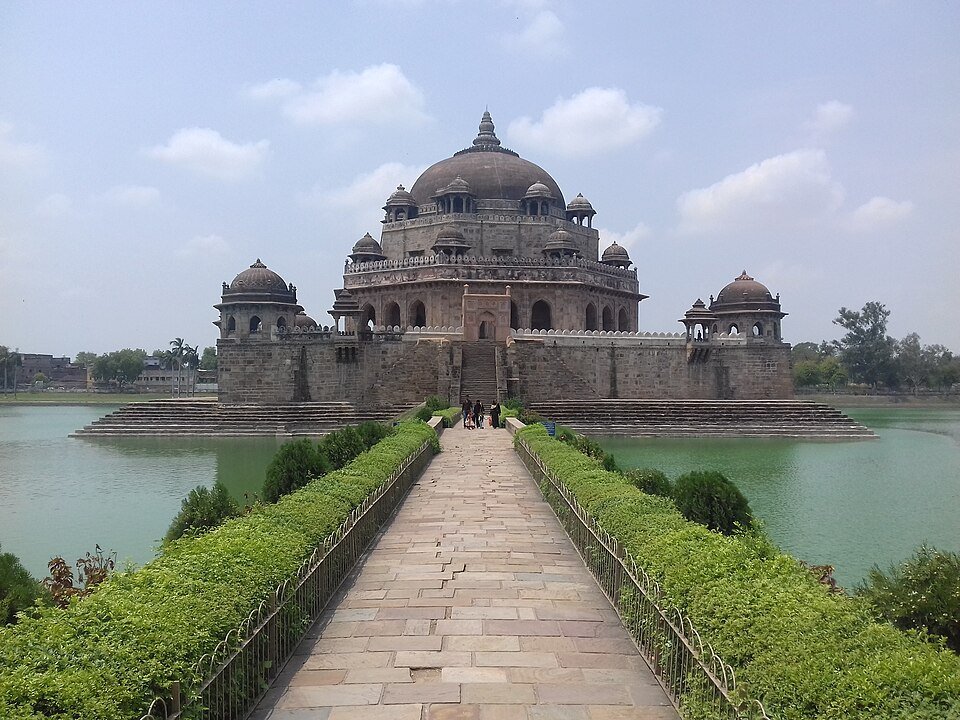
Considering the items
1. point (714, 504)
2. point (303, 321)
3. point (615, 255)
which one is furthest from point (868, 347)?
point (714, 504)

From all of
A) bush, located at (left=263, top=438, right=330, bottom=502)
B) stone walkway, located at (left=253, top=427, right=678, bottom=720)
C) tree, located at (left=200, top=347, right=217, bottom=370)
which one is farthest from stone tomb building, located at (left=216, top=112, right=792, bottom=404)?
tree, located at (left=200, top=347, right=217, bottom=370)

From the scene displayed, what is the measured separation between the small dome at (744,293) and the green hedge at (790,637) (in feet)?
108

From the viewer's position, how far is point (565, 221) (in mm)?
40781

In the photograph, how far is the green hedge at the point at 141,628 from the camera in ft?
10.2

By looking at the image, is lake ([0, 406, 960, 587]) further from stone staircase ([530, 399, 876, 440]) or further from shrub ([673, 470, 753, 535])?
shrub ([673, 470, 753, 535])

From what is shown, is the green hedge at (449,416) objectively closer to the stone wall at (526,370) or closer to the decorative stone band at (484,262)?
the stone wall at (526,370)

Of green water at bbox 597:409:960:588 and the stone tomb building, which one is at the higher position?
the stone tomb building

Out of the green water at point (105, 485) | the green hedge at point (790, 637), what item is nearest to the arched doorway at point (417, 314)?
the green water at point (105, 485)

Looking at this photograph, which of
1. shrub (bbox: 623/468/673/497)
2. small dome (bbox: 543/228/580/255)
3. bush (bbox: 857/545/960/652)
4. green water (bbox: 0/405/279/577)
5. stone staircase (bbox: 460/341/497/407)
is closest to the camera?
bush (bbox: 857/545/960/652)

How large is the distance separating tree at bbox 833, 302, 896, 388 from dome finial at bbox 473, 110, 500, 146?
125ft

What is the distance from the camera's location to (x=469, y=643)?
527 centimetres

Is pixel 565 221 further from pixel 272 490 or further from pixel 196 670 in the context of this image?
pixel 196 670

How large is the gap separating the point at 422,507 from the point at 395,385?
67.2 feet

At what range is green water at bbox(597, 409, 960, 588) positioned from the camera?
11.4 metres
